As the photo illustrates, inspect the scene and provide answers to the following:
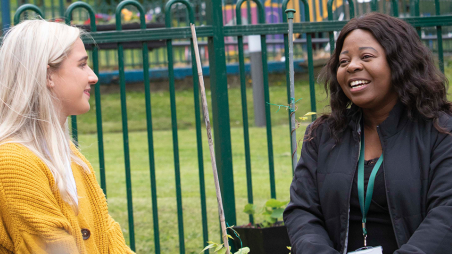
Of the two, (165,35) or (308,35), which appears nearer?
(165,35)

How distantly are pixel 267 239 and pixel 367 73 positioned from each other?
139 cm

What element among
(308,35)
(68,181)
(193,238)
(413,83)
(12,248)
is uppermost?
(308,35)

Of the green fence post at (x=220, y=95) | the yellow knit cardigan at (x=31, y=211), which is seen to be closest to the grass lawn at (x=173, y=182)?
the green fence post at (x=220, y=95)

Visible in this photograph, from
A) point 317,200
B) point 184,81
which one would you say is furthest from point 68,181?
point 184,81

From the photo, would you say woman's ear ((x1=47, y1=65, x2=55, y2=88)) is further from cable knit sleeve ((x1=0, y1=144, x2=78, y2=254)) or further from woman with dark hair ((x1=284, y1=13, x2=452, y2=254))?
woman with dark hair ((x1=284, y1=13, x2=452, y2=254))

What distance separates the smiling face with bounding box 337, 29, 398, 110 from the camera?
2186mm

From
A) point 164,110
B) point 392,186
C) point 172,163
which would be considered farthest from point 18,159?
point 164,110

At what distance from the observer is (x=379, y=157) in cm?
217

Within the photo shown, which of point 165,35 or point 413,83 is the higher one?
point 165,35

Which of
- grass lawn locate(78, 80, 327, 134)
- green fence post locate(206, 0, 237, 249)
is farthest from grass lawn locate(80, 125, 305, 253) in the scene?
grass lawn locate(78, 80, 327, 134)

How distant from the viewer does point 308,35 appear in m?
3.45

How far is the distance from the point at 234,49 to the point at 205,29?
7915mm

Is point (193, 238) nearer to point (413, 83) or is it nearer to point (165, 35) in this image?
point (165, 35)

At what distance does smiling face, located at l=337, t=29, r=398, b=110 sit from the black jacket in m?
0.09
